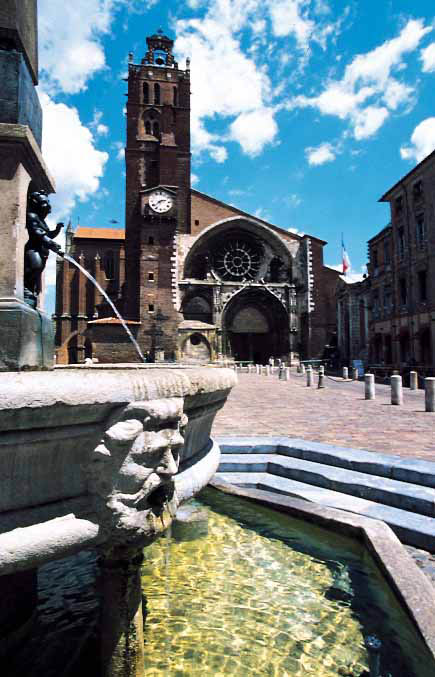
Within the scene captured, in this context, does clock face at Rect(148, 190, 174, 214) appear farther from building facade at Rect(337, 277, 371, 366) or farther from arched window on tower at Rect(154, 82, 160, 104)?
building facade at Rect(337, 277, 371, 366)

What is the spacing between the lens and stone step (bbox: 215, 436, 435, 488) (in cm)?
422

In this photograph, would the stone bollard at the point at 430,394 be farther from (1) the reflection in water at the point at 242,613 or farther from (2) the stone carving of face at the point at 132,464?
(2) the stone carving of face at the point at 132,464

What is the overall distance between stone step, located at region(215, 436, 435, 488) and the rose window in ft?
110

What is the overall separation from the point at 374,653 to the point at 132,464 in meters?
1.70

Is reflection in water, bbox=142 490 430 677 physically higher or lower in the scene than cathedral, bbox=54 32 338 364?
lower

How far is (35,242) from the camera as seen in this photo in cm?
297

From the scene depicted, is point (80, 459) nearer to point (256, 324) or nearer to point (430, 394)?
point (430, 394)

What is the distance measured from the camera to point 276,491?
457 centimetres

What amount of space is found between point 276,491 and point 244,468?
70cm

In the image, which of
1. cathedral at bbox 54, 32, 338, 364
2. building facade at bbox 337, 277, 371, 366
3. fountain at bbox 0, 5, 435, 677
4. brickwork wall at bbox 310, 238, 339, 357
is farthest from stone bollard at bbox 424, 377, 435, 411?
brickwork wall at bbox 310, 238, 339, 357

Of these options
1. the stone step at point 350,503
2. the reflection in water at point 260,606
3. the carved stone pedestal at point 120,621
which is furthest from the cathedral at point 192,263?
the carved stone pedestal at point 120,621

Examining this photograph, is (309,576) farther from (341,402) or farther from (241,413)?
(341,402)

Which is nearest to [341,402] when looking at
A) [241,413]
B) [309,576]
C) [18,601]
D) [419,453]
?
[241,413]

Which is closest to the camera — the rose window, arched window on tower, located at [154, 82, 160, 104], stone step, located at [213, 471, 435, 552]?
stone step, located at [213, 471, 435, 552]
